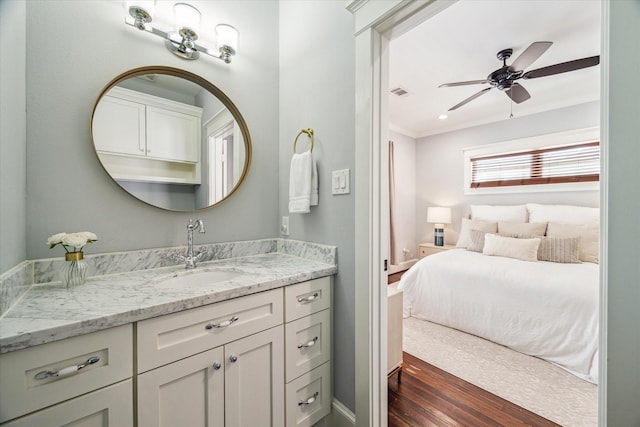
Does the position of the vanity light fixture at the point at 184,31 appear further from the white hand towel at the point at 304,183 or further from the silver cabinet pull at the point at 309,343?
the silver cabinet pull at the point at 309,343

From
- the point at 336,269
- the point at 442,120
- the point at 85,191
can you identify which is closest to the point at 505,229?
the point at 442,120

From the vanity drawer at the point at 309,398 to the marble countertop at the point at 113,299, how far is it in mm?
494

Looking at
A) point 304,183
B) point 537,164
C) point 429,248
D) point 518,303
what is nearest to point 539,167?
point 537,164

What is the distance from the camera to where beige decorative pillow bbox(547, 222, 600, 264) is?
2.74 metres

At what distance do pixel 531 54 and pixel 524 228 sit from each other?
2.07 metres

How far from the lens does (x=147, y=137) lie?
134cm

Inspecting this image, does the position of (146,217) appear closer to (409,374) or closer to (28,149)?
(28,149)

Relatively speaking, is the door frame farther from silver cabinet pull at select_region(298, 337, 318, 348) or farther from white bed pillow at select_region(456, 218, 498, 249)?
white bed pillow at select_region(456, 218, 498, 249)

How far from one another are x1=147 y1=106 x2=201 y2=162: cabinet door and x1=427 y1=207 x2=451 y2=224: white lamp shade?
3.97 m

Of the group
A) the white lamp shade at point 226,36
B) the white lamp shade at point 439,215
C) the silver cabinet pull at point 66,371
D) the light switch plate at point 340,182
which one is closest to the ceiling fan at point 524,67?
the light switch plate at point 340,182

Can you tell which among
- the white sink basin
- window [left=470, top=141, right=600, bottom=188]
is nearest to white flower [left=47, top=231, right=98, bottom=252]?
the white sink basin

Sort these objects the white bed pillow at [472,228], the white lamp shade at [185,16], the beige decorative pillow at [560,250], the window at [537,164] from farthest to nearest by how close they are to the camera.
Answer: the white bed pillow at [472,228] → the window at [537,164] → the beige decorative pillow at [560,250] → the white lamp shade at [185,16]

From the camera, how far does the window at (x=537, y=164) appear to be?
3289mm

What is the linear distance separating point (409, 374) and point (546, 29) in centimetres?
286
